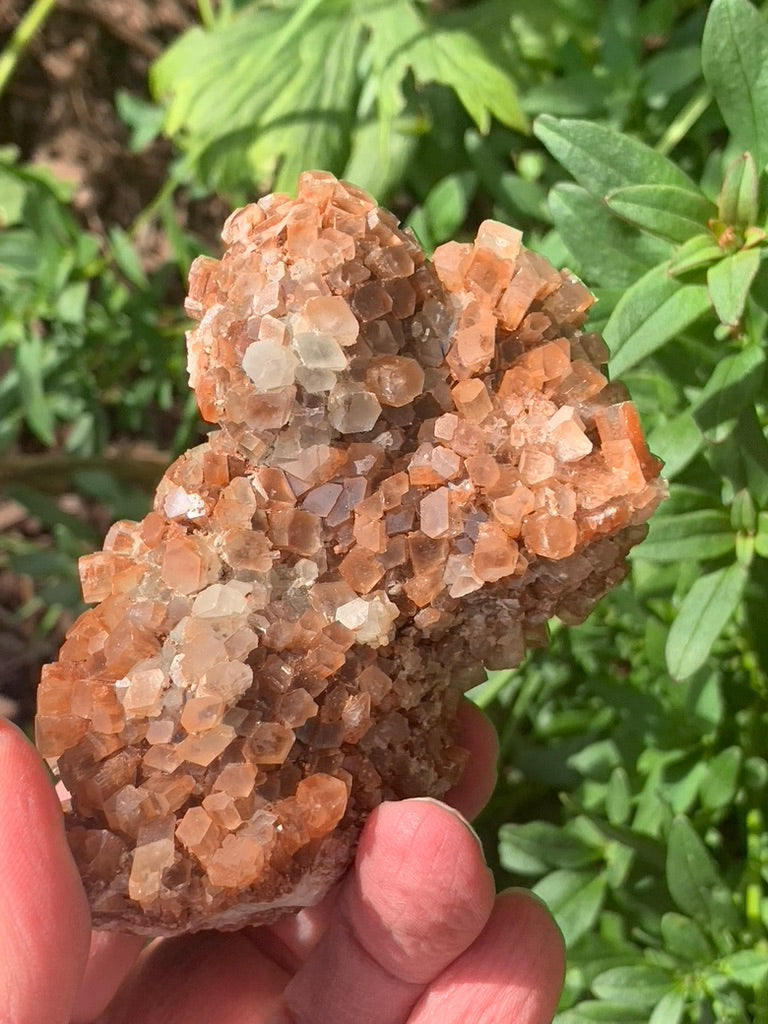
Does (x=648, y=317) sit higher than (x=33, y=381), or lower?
higher

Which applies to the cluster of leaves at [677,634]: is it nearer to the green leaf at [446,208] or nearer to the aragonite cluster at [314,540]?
the aragonite cluster at [314,540]

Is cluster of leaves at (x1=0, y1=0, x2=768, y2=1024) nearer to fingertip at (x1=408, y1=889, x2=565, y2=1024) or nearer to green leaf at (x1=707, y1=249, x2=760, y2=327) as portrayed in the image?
green leaf at (x1=707, y1=249, x2=760, y2=327)

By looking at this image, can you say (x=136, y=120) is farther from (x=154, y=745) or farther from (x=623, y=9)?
(x=154, y=745)

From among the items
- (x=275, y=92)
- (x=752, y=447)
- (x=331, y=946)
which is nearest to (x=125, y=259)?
(x=275, y=92)

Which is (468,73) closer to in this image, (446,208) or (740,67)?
(446,208)

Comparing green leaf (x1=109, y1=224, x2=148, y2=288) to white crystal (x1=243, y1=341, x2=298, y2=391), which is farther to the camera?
green leaf (x1=109, y1=224, x2=148, y2=288)

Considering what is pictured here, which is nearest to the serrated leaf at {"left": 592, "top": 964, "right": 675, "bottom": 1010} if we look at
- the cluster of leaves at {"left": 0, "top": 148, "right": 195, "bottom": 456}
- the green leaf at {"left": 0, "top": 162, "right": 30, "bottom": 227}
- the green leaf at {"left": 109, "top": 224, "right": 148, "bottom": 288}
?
the cluster of leaves at {"left": 0, "top": 148, "right": 195, "bottom": 456}
